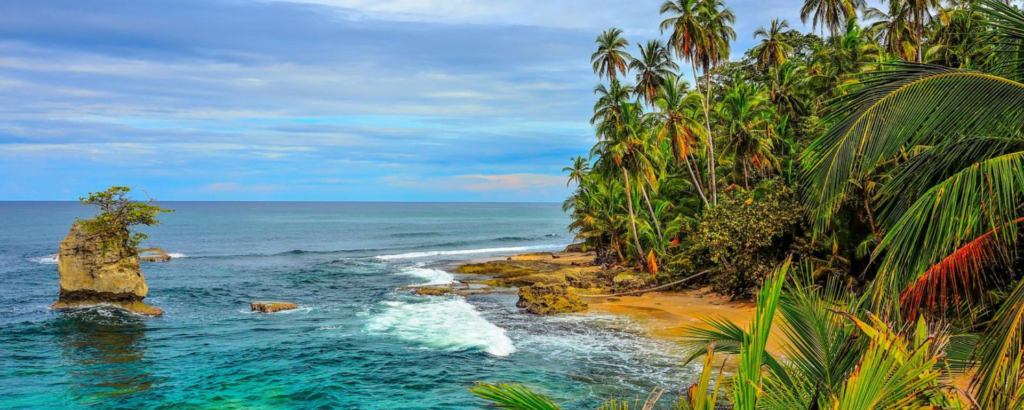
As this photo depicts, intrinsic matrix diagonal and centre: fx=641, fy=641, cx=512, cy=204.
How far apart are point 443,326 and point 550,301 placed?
529cm

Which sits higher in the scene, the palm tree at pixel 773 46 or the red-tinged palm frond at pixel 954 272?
the palm tree at pixel 773 46

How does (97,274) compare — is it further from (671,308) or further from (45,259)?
(45,259)

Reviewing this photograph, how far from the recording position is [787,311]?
A: 5.46 metres

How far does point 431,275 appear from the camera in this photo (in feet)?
158

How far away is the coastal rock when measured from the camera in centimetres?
2959

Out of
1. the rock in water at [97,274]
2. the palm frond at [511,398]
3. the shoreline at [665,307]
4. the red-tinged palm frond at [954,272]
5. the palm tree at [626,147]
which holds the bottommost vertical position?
the shoreline at [665,307]

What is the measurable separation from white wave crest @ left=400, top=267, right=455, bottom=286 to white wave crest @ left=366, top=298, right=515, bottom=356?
823cm

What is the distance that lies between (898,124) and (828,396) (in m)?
2.37

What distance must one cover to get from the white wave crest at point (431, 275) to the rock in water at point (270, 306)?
10.6 meters

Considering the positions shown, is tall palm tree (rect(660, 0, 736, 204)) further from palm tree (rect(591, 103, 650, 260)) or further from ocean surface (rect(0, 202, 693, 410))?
ocean surface (rect(0, 202, 693, 410))

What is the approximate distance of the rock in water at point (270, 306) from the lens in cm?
3287

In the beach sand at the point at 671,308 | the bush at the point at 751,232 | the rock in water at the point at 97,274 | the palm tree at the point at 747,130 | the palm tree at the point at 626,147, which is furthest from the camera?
the palm tree at the point at 626,147

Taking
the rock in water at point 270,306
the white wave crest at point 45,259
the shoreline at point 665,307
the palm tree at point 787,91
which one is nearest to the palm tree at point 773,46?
the palm tree at point 787,91

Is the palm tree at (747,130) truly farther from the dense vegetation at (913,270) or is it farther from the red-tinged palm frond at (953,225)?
the red-tinged palm frond at (953,225)
